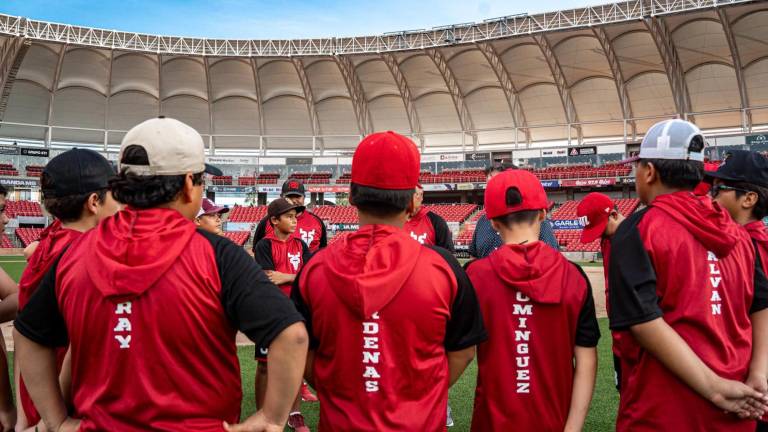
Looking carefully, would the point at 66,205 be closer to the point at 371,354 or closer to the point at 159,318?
the point at 159,318

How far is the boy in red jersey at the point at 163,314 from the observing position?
71.2 inches

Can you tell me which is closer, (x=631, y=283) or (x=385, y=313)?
(x=385, y=313)

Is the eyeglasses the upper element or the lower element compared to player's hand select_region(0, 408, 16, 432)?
upper

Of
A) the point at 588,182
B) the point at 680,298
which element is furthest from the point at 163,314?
the point at 588,182

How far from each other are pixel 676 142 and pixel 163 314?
228 cm

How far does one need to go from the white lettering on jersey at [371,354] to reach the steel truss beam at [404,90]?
35259mm

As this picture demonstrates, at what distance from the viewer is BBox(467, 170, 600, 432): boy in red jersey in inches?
95.2

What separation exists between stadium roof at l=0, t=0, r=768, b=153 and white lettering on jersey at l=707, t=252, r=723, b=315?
29.6 meters

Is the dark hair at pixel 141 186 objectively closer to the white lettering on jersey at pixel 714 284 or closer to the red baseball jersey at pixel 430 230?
the white lettering on jersey at pixel 714 284

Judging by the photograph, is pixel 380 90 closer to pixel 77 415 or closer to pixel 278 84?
pixel 278 84

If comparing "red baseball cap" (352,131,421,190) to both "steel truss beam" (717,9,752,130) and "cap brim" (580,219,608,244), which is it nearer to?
"cap brim" (580,219,608,244)

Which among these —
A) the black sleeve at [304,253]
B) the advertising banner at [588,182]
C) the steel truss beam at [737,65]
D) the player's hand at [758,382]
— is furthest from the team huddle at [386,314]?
the advertising banner at [588,182]

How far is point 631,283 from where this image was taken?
7.07ft

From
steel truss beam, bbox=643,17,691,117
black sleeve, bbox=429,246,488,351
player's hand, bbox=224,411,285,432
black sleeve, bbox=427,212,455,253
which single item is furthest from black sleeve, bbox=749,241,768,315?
steel truss beam, bbox=643,17,691,117
